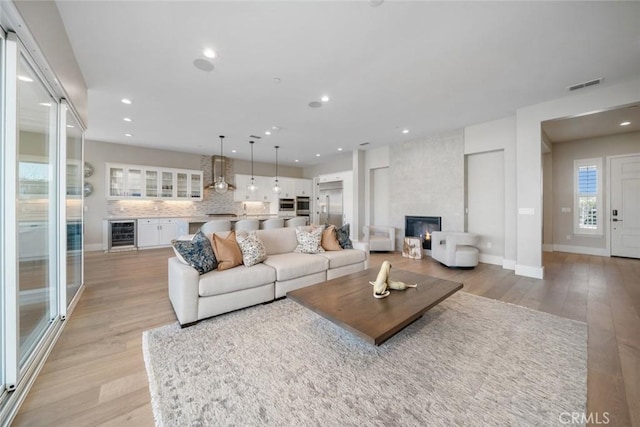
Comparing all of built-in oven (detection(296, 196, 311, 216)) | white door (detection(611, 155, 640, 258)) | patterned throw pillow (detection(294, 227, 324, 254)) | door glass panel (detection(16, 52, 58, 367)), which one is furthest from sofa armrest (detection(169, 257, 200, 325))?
white door (detection(611, 155, 640, 258))

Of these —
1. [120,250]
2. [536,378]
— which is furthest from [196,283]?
[120,250]

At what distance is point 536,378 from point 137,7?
4236 mm

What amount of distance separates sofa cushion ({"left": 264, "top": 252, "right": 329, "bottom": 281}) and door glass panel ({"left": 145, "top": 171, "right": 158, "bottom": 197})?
17.8 feet

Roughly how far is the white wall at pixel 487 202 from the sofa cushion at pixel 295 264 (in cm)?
380

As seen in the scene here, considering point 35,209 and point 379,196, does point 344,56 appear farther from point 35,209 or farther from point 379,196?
point 379,196

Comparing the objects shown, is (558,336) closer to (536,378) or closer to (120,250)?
(536,378)

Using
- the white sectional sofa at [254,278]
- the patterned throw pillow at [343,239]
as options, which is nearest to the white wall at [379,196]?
the patterned throw pillow at [343,239]

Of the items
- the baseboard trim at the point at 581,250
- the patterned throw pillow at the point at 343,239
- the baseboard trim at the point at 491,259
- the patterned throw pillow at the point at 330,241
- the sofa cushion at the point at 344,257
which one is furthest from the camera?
the baseboard trim at the point at 581,250

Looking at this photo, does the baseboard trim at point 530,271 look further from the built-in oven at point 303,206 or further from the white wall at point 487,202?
the built-in oven at point 303,206

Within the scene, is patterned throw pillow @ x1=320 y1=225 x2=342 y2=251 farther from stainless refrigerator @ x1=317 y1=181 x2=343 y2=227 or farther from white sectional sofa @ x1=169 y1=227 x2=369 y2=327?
stainless refrigerator @ x1=317 y1=181 x2=343 y2=227

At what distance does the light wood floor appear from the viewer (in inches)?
56.2

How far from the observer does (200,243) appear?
2.72m

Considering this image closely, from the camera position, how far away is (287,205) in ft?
30.2

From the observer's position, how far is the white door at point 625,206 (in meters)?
5.15
